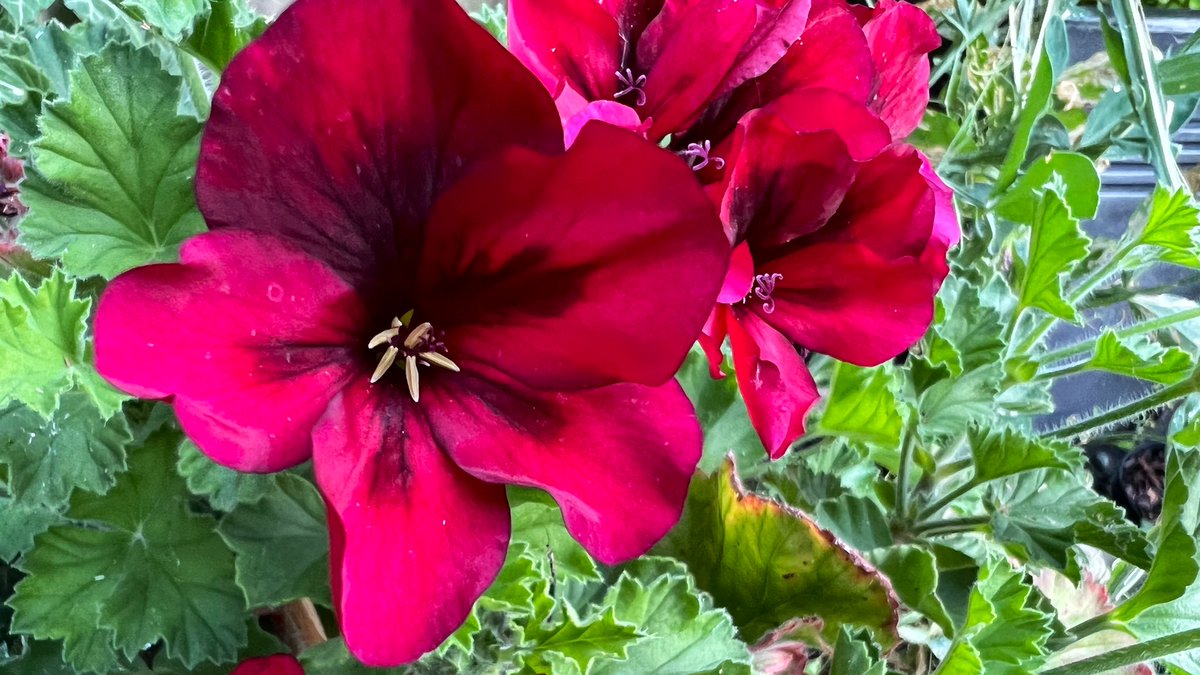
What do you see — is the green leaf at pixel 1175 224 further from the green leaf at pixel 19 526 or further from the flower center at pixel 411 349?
the green leaf at pixel 19 526

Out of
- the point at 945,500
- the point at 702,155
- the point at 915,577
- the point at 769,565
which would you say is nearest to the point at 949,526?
the point at 945,500

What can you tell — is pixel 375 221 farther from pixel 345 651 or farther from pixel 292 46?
pixel 345 651

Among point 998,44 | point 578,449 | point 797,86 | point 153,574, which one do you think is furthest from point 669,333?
point 998,44

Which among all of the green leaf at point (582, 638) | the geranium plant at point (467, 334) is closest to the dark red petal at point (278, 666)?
the geranium plant at point (467, 334)

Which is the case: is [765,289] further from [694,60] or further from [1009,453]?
[1009,453]

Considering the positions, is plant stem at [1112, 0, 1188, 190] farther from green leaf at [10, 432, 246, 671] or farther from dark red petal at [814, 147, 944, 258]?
green leaf at [10, 432, 246, 671]
